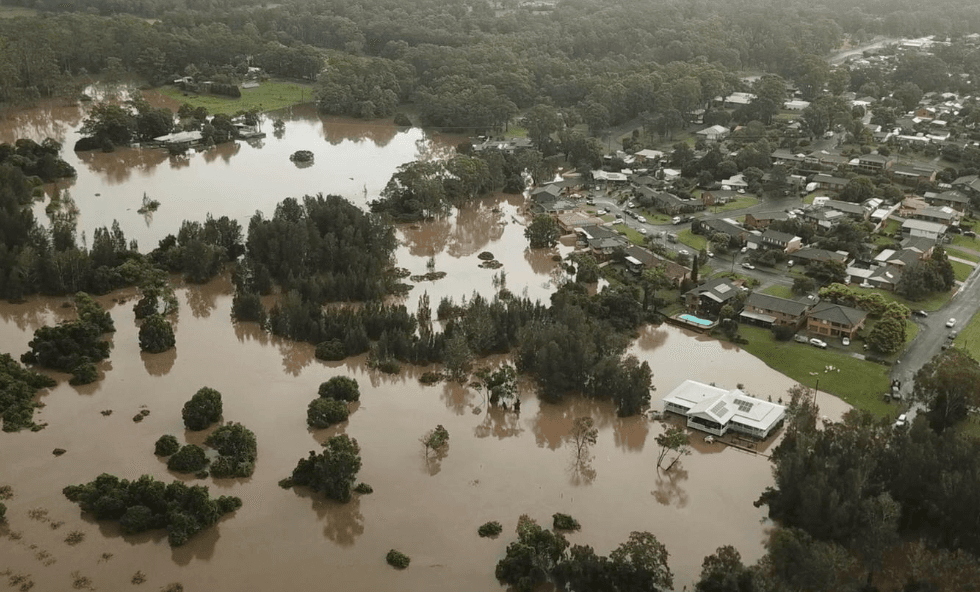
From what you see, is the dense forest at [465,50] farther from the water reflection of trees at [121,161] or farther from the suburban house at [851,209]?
the suburban house at [851,209]

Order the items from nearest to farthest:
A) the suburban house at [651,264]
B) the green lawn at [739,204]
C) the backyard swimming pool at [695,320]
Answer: the backyard swimming pool at [695,320] < the suburban house at [651,264] < the green lawn at [739,204]

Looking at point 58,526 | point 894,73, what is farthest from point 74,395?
point 894,73

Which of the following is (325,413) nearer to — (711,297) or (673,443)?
(673,443)

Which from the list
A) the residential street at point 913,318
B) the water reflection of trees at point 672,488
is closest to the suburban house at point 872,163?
the residential street at point 913,318

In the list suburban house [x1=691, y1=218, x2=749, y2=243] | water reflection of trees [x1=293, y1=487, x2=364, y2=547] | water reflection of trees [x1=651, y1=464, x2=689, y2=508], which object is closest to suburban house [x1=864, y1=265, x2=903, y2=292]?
suburban house [x1=691, y1=218, x2=749, y2=243]

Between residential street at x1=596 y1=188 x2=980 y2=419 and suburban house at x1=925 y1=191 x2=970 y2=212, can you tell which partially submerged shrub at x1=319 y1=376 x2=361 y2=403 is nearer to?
residential street at x1=596 y1=188 x2=980 y2=419

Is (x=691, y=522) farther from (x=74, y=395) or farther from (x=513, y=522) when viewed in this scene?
(x=74, y=395)
